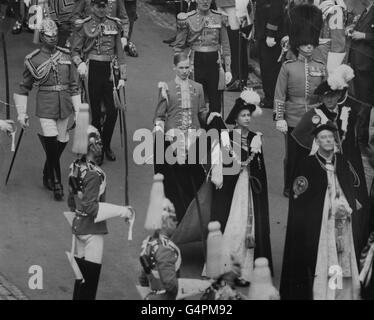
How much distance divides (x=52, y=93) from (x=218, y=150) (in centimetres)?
234

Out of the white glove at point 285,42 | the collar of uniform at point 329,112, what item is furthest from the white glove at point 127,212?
the white glove at point 285,42

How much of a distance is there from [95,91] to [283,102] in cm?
230

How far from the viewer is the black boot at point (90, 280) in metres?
11.7

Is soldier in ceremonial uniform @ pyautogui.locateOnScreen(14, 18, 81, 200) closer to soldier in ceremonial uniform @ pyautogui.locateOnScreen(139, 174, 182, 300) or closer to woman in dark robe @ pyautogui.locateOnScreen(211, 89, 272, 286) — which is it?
woman in dark robe @ pyautogui.locateOnScreen(211, 89, 272, 286)

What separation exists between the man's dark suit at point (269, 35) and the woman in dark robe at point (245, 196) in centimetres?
451

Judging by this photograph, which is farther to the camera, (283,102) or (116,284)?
(283,102)

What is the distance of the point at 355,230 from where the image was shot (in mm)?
12617

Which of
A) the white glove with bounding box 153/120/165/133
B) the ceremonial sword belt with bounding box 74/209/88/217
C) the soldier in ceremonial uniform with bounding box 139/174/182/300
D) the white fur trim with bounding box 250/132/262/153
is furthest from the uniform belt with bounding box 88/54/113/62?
the soldier in ceremonial uniform with bounding box 139/174/182/300

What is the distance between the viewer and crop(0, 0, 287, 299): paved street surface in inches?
501

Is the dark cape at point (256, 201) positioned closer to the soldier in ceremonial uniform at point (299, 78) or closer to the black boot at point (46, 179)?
the soldier in ceremonial uniform at point (299, 78)

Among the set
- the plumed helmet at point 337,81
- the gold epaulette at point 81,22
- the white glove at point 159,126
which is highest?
the plumed helmet at point 337,81

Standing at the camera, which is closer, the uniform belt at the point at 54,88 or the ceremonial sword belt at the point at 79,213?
the ceremonial sword belt at the point at 79,213
